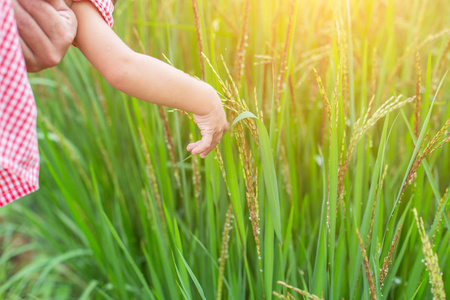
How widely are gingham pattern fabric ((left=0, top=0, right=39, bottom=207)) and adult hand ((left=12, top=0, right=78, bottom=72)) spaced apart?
0.10 ft

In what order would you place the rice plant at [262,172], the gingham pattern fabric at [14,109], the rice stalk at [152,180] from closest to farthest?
the gingham pattern fabric at [14,109] → the rice plant at [262,172] → the rice stalk at [152,180]

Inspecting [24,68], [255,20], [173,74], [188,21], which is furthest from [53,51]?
[188,21]

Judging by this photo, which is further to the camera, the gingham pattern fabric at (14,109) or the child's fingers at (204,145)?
the child's fingers at (204,145)

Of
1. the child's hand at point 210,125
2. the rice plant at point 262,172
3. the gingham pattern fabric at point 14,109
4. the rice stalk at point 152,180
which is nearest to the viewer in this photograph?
the gingham pattern fabric at point 14,109

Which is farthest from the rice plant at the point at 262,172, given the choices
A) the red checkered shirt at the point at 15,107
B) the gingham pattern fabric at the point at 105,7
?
the red checkered shirt at the point at 15,107

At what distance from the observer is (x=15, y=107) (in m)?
0.56

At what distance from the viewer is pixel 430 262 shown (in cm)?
55

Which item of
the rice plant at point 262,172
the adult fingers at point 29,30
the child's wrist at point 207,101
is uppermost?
the adult fingers at point 29,30

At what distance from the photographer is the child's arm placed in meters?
0.57

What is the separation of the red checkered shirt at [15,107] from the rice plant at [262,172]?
0.72ft

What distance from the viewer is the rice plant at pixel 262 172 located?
2.47 feet

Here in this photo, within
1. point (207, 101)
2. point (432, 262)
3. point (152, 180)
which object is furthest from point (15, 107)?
point (432, 262)

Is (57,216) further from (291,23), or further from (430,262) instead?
(430,262)

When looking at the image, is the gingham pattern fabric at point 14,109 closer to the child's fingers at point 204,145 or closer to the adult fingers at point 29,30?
the adult fingers at point 29,30
